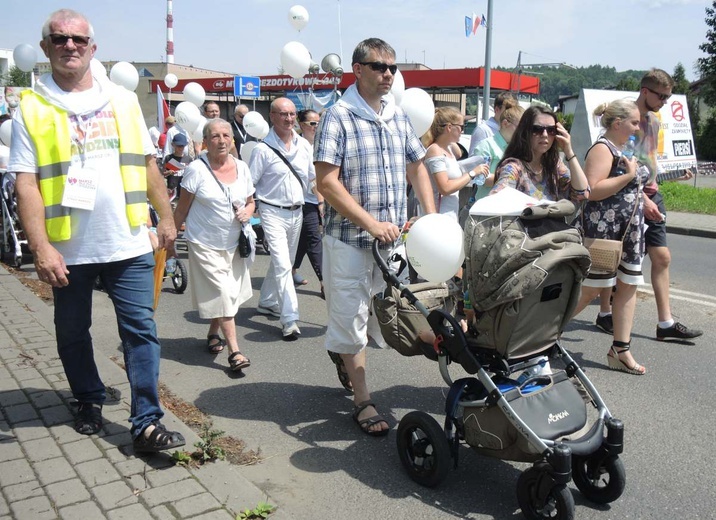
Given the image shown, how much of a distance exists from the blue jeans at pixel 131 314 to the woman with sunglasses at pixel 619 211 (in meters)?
3.09

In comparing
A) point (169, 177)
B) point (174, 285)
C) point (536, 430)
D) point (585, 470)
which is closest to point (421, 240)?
point (536, 430)

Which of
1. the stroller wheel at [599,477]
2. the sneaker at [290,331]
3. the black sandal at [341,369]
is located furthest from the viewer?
the sneaker at [290,331]

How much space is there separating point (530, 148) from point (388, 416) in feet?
6.13

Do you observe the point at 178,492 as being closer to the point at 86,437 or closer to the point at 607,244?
the point at 86,437

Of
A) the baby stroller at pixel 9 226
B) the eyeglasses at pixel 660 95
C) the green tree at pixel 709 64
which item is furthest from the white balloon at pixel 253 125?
the green tree at pixel 709 64

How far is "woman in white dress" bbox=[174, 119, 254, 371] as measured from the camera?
5230 millimetres

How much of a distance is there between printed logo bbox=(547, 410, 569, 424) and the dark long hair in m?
1.66

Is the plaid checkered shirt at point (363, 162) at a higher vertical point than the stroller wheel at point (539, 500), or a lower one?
higher

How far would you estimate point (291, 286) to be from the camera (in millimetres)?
6055

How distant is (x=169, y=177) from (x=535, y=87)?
91.6 feet

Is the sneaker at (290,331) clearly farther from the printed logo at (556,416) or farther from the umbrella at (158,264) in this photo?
the printed logo at (556,416)

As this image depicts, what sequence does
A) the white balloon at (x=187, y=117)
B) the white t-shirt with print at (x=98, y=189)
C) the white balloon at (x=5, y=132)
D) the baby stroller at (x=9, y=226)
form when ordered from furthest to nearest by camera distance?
the white balloon at (x=187, y=117)
the white balloon at (x=5, y=132)
the baby stroller at (x=9, y=226)
the white t-shirt with print at (x=98, y=189)

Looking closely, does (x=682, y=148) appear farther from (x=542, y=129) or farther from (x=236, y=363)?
(x=236, y=363)

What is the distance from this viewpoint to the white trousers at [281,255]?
597cm
